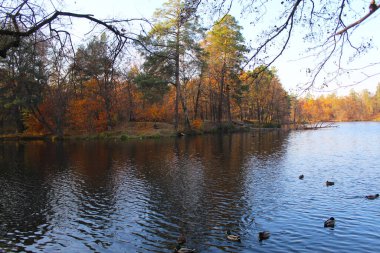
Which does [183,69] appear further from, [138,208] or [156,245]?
[156,245]

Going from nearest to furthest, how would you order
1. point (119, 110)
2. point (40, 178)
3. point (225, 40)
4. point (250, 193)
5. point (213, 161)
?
1. point (250, 193)
2. point (40, 178)
3. point (213, 161)
4. point (225, 40)
5. point (119, 110)

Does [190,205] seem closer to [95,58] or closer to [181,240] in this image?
[181,240]

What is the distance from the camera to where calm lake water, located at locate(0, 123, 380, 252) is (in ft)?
35.3

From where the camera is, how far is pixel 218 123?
6069cm

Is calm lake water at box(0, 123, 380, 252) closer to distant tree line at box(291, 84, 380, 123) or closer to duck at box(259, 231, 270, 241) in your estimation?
duck at box(259, 231, 270, 241)

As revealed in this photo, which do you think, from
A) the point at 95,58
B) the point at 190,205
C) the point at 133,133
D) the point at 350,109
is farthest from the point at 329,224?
the point at 350,109

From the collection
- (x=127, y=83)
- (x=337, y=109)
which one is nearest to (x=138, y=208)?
(x=127, y=83)

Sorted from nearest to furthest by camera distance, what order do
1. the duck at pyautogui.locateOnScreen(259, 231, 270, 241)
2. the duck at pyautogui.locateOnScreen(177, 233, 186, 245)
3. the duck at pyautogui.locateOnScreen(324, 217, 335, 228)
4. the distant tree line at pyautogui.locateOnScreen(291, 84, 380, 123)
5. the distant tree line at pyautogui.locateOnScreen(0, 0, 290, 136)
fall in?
the duck at pyautogui.locateOnScreen(177, 233, 186, 245) < the duck at pyautogui.locateOnScreen(259, 231, 270, 241) < the duck at pyautogui.locateOnScreen(324, 217, 335, 228) < the distant tree line at pyautogui.locateOnScreen(0, 0, 290, 136) < the distant tree line at pyautogui.locateOnScreen(291, 84, 380, 123)

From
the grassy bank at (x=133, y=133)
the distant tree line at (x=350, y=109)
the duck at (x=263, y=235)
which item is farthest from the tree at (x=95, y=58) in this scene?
the distant tree line at (x=350, y=109)

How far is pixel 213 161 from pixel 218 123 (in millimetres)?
34186

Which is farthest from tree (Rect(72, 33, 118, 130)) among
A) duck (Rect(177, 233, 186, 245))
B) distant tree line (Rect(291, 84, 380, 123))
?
distant tree line (Rect(291, 84, 380, 123))

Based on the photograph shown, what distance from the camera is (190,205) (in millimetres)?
14828

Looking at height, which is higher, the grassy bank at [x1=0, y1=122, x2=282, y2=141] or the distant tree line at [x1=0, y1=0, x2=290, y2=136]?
the distant tree line at [x1=0, y1=0, x2=290, y2=136]

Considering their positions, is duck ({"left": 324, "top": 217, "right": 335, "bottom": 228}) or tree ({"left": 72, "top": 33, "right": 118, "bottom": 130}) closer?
tree ({"left": 72, "top": 33, "right": 118, "bottom": 130})
